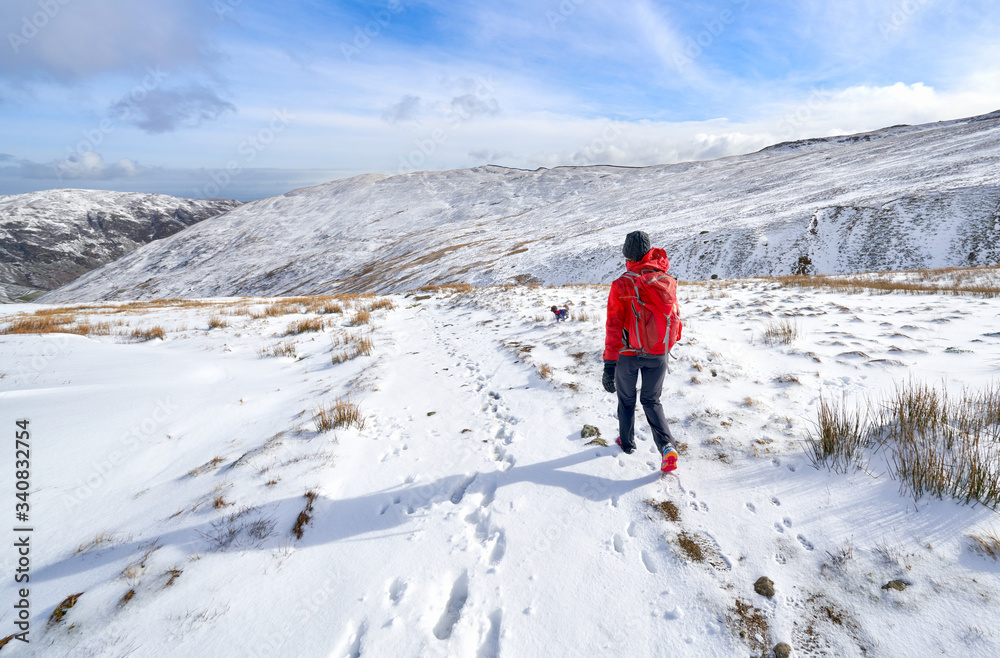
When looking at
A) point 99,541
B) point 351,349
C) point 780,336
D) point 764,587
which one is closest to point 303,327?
point 351,349

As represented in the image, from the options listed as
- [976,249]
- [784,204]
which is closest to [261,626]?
[976,249]

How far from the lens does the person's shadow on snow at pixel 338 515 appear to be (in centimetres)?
345

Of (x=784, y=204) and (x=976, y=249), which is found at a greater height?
(x=784, y=204)

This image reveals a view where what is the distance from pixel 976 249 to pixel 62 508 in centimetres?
3812

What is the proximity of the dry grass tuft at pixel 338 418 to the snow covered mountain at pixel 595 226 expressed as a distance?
96.1ft

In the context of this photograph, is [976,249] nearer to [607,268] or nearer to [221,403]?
[607,268]

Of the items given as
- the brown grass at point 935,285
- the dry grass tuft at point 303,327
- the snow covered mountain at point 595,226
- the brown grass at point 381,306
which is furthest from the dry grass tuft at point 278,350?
the snow covered mountain at point 595,226

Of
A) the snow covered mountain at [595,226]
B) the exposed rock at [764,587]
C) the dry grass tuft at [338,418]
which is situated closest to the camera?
the exposed rock at [764,587]

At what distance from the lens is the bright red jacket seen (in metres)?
4.02

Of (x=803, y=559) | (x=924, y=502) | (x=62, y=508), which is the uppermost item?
(x=62, y=508)

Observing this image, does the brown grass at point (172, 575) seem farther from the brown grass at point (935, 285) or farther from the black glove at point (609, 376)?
the brown grass at point (935, 285)

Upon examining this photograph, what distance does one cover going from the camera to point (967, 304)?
959 centimetres

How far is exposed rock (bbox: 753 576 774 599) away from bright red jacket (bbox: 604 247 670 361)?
6.70ft

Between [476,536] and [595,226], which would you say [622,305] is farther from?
[595,226]
